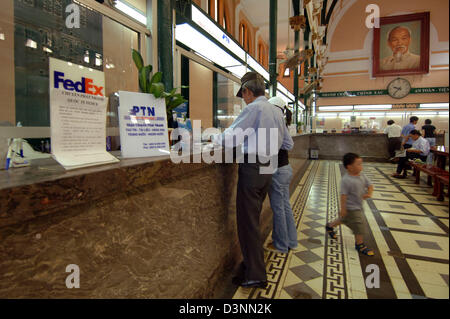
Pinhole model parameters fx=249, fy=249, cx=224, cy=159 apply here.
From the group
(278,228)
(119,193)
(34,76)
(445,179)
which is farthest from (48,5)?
(278,228)

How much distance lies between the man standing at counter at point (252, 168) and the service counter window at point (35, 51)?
83 cm

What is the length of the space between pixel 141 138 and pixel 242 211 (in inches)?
35.9

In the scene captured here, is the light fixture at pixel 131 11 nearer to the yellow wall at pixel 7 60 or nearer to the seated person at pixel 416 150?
the yellow wall at pixel 7 60

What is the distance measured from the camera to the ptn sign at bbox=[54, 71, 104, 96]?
0.93 m

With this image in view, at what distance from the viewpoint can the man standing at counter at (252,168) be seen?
1754mm

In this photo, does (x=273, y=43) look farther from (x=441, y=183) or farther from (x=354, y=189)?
(x=441, y=183)

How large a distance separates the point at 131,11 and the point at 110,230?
69.4 inches

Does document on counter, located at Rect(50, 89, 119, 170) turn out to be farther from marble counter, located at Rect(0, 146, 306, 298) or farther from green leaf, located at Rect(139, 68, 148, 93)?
green leaf, located at Rect(139, 68, 148, 93)

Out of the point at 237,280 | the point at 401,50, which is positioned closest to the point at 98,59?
the point at 401,50

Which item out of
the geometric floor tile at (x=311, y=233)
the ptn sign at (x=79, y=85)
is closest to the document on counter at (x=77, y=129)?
the ptn sign at (x=79, y=85)

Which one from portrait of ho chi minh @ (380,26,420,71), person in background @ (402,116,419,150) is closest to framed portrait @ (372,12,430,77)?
→ portrait of ho chi minh @ (380,26,420,71)

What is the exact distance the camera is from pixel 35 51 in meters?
1.42

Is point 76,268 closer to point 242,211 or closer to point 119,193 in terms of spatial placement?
point 119,193

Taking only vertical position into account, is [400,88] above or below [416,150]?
above
